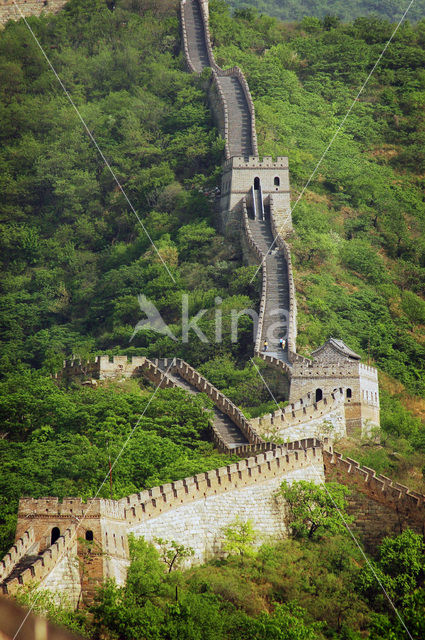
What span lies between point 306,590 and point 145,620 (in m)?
8.34

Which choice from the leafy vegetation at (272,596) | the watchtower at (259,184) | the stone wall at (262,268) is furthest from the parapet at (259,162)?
the leafy vegetation at (272,596)

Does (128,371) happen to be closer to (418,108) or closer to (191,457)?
(191,457)

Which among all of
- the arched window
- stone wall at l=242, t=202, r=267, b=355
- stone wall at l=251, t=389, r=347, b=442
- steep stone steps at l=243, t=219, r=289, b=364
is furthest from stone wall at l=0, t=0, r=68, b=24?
the arched window

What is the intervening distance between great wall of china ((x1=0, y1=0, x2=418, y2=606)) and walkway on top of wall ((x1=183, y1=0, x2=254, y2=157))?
18.0 feet

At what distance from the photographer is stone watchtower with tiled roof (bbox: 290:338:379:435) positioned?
60594mm

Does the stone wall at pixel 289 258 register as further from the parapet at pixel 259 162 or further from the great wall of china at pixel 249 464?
the parapet at pixel 259 162

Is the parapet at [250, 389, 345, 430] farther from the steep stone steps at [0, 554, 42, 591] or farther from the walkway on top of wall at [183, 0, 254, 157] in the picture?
the walkway on top of wall at [183, 0, 254, 157]

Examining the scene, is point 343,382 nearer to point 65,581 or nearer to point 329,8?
A: point 65,581

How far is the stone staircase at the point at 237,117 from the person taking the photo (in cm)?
8983

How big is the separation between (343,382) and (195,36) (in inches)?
A: 2244

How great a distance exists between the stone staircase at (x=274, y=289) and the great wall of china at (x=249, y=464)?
0.08 meters

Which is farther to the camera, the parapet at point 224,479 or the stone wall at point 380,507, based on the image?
the stone wall at point 380,507

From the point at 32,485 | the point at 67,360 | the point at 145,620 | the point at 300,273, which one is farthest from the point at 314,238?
the point at 145,620

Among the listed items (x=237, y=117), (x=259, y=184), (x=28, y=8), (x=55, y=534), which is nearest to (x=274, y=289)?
(x=259, y=184)
